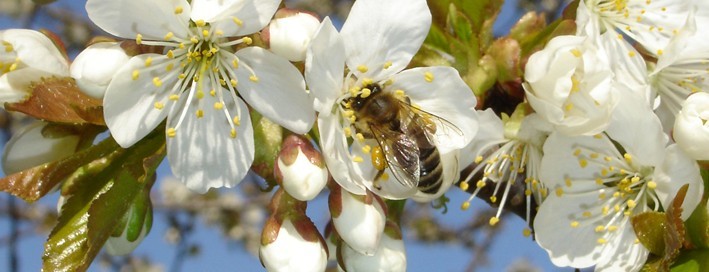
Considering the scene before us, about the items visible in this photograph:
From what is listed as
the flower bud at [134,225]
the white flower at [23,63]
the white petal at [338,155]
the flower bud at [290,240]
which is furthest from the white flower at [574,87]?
the white flower at [23,63]

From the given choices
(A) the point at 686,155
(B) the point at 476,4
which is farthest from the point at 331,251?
(A) the point at 686,155

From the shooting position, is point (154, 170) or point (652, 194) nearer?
point (154, 170)

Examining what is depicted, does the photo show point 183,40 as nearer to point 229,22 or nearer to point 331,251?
point 229,22

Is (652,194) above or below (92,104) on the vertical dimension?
below

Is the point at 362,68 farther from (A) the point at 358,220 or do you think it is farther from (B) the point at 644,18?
(B) the point at 644,18

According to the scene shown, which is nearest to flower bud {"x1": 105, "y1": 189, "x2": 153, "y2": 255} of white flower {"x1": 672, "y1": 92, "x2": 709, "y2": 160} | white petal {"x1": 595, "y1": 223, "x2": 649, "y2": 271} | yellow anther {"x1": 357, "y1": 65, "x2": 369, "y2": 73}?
yellow anther {"x1": 357, "y1": 65, "x2": 369, "y2": 73}

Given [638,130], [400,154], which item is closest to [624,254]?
[638,130]
